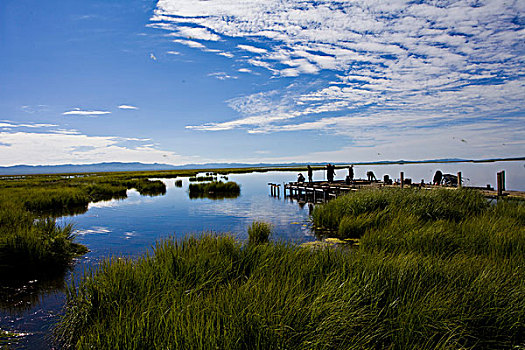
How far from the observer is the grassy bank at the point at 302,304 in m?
4.20

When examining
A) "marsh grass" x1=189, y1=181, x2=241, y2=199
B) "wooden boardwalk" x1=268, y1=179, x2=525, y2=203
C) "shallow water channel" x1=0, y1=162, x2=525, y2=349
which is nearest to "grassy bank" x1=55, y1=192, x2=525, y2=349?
"shallow water channel" x1=0, y1=162, x2=525, y2=349

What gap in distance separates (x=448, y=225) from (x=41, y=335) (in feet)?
41.1

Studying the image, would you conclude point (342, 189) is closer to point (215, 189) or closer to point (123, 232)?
point (123, 232)

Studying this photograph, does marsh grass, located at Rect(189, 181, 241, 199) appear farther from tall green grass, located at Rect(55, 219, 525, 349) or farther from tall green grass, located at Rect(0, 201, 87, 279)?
tall green grass, located at Rect(55, 219, 525, 349)

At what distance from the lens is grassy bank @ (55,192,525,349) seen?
165 inches

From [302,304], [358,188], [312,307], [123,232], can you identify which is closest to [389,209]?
[358,188]

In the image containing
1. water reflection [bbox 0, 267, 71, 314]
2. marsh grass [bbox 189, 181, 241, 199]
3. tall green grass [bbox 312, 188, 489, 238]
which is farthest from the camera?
marsh grass [bbox 189, 181, 241, 199]

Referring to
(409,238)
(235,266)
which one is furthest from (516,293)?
(235,266)

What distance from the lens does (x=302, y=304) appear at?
482 centimetres

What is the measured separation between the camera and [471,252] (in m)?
8.59

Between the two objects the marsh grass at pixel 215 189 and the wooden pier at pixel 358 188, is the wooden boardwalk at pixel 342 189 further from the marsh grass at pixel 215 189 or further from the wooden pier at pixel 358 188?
the marsh grass at pixel 215 189

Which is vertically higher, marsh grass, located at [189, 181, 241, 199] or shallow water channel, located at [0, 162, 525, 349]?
marsh grass, located at [189, 181, 241, 199]

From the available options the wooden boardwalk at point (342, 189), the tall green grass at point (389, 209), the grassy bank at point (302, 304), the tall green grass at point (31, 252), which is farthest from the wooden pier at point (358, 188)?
the tall green grass at point (31, 252)

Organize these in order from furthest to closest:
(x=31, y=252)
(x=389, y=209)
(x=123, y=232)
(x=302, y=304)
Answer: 1. (x=123, y=232)
2. (x=389, y=209)
3. (x=31, y=252)
4. (x=302, y=304)
